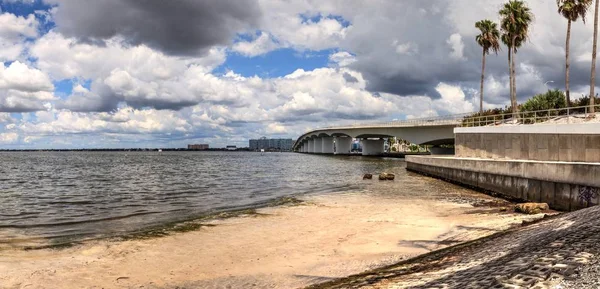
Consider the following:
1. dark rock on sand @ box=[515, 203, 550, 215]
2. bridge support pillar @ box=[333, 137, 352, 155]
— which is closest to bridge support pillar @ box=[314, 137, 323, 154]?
bridge support pillar @ box=[333, 137, 352, 155]

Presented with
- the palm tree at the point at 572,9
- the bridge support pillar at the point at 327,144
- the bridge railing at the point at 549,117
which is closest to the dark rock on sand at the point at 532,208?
the bridge railing at the point at 549,117

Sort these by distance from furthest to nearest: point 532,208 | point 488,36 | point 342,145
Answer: point 342,145 < point 488,36 < point 532,208

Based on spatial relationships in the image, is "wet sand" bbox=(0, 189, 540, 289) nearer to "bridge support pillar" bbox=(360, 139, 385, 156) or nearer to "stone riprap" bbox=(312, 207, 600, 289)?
"stone riprap" bbox=(312, 207, 600, 289)

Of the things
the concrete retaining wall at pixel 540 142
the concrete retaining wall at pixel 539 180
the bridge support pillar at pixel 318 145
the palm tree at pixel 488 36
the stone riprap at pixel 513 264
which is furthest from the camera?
the bridge support pillar at pixel 318 145

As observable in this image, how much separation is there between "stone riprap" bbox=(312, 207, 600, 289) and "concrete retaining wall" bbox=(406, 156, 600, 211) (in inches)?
366

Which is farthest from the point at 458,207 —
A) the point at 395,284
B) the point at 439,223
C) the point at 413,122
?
the point at 413,122

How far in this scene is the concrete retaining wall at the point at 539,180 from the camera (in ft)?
64.5

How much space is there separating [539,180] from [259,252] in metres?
18.3

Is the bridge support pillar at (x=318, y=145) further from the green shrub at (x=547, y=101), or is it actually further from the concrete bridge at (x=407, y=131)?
the green shrub at (x=547, y=101)

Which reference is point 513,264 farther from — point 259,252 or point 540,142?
point 540,142

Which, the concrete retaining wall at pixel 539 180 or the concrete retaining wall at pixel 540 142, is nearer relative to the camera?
the concrete retaining wall at pixel 539 180

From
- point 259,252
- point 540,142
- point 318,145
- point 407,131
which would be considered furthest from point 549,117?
point 318,145

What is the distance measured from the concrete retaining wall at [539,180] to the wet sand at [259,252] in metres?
3.25

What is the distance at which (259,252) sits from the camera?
47.1ft
